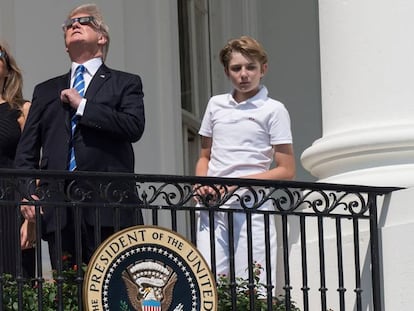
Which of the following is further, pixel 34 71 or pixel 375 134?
pixel 34 71

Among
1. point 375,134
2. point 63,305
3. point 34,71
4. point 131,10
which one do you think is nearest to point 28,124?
point 63,305

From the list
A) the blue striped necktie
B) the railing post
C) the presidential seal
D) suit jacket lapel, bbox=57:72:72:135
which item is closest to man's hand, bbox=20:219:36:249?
the blue striped necktie

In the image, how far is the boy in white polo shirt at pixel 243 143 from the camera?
8.66 m

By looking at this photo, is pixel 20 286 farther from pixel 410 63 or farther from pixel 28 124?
pixel 410 63

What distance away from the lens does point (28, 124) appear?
8664mm

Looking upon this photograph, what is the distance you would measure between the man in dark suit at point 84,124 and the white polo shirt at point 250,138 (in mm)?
528

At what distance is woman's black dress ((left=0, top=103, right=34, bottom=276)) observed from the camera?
8508 millimetres

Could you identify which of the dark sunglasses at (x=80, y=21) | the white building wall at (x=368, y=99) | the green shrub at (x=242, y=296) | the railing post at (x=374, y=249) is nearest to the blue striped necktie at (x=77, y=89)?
the dark sunglasses at (x=80, y=21)

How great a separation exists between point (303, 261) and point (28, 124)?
1.59m

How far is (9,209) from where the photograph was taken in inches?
333

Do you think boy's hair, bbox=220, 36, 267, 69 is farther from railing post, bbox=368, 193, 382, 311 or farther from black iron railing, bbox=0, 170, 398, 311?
railing post, bbox=368, 193, 382, 311

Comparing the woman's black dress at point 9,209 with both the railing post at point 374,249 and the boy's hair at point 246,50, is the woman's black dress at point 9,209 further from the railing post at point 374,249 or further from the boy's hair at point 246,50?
the railing post at point 374,249

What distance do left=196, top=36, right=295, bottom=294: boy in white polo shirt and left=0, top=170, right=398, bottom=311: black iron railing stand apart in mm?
131

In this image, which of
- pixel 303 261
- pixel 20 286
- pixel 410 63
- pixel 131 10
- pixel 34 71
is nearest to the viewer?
pixel 20 286
